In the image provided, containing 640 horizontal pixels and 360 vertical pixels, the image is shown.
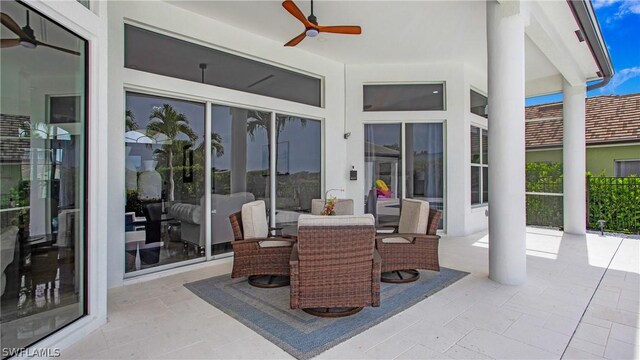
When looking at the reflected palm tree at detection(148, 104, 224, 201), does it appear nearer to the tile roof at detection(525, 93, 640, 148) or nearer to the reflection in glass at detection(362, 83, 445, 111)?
the reflection in glass at detection(362, 83, 445, 111)

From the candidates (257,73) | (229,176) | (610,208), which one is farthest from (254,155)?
(610,208)

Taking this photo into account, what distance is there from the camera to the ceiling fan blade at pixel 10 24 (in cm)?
203

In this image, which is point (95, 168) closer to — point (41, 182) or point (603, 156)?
point (41, 182)

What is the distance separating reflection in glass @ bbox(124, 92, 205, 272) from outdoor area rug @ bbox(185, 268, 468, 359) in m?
0.87

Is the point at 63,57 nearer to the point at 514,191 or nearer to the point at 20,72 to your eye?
Answer: the point at 20,72

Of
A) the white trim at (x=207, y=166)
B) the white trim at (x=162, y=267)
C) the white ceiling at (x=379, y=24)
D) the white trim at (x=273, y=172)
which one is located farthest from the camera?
the white trim at (x=273, y=172)

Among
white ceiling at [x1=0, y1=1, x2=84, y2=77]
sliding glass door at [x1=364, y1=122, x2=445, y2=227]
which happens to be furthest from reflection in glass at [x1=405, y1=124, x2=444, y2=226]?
A: white ceiling at [x1=0, y1=1, x2=84, y2=77]

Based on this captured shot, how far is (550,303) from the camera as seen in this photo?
307cm

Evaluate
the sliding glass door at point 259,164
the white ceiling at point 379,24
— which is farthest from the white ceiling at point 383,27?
the sliding glass door at point 259,164

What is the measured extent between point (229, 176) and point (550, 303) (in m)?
4.22

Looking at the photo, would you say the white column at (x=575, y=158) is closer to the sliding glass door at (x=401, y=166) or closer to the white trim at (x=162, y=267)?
the sliding glass door at (x=401, y=166)

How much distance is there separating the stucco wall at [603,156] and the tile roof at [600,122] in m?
0.28

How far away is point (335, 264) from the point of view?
2584 millimetres

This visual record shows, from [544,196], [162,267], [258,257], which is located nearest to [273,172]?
[258,257]
